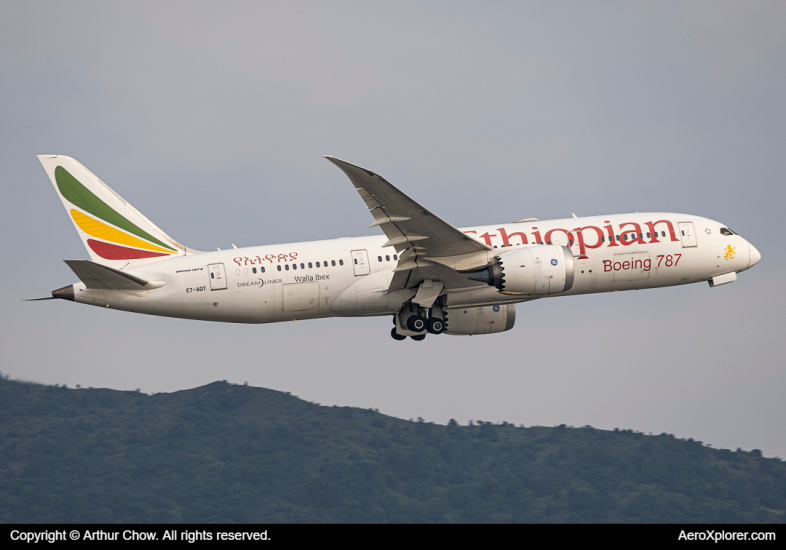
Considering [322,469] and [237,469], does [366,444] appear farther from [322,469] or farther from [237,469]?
[237,469]

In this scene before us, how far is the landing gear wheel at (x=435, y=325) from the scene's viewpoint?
40969 millimetres

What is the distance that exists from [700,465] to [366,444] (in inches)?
2531

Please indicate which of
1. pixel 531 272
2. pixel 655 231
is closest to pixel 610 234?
pixel 655 231

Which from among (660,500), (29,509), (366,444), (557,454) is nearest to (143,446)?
(29,509)

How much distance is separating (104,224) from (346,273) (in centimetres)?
1256

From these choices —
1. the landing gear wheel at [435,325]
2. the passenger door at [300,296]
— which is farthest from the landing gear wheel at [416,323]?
the passenger door at [300,296]

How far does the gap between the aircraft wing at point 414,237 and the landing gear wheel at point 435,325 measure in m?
2.29

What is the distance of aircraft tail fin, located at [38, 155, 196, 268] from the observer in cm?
4094

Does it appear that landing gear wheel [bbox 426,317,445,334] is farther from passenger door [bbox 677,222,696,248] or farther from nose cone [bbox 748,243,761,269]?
nose cone [bbox 748,243,761,269]

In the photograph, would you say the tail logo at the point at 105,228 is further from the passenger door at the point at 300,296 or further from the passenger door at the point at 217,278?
the passenger door at the point at 300,296

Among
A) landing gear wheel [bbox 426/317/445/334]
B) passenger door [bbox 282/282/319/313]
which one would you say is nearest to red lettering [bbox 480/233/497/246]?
landing gear wheel [bbox 426/317/445/334]

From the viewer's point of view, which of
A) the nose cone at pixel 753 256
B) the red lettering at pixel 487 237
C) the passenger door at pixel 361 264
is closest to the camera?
the passenger door at pixel 361 264

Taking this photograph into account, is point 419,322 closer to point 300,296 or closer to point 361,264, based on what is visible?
point 361,264
